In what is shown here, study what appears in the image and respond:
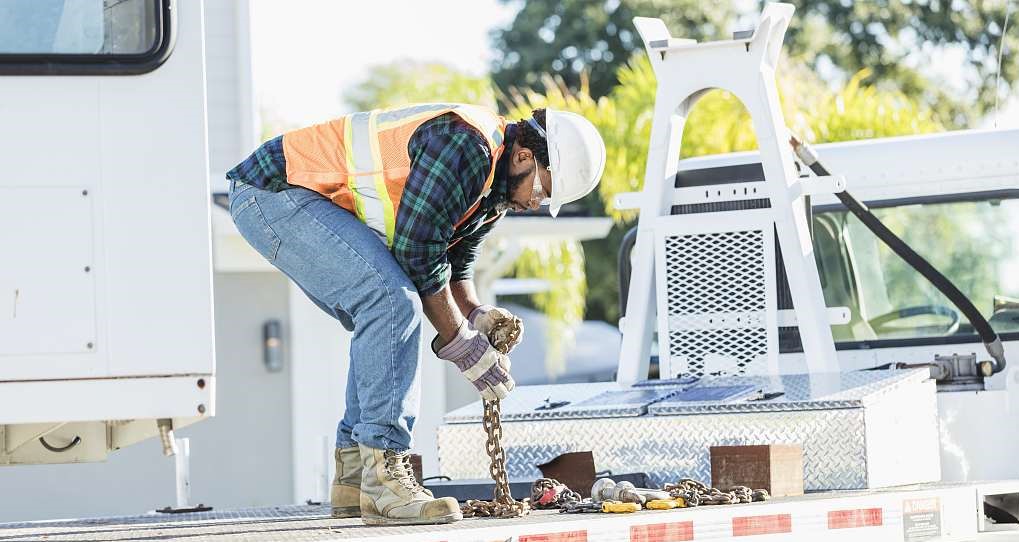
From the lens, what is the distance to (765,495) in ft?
15.6

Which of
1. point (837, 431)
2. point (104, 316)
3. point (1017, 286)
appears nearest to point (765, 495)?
point (837, 431)

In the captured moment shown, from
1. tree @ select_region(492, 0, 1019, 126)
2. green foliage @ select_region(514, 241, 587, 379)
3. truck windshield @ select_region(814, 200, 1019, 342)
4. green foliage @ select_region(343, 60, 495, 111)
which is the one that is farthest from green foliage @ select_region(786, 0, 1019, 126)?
truck windshield @ select_region(814, 200, 1019, 342)

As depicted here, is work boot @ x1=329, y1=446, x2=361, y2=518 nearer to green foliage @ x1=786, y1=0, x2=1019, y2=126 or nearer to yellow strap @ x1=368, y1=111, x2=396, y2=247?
yellow strap @ x1=368, y1=111, x2=396, y2=247

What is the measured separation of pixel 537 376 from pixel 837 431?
74.8 feet

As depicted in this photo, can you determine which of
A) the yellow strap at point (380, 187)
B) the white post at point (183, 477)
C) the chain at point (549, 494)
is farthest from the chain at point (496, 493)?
the white post at point (183, 477)

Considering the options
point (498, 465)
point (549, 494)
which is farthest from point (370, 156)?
point (549, 494)

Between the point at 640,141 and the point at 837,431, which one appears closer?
the point at 837,431

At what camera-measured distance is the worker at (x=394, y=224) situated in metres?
4.41

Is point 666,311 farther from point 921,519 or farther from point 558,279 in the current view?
point 558,279

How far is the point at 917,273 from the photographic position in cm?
721

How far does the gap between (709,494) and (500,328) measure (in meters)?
0.79

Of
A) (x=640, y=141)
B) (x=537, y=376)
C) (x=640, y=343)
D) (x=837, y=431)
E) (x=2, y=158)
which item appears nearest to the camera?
(x=2, y=158)

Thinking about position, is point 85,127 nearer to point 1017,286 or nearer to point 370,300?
point 370,300

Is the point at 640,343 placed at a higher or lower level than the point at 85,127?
lower
